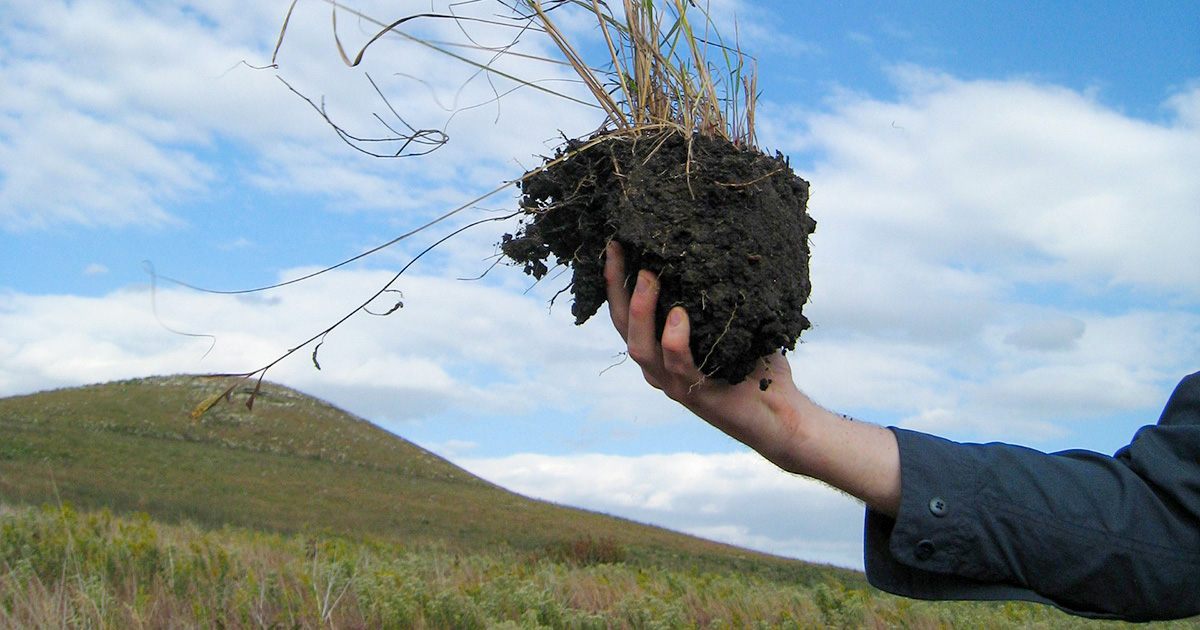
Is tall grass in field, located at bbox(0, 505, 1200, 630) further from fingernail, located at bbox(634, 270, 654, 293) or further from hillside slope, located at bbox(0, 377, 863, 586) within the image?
hillside slope, located at bbox(0, 377, 863, 586)

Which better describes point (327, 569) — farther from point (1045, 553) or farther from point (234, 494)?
point (234, 494)

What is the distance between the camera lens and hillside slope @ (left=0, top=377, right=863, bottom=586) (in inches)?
806

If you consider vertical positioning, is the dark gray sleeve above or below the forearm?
below

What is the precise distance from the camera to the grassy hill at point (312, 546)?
352 centimetres

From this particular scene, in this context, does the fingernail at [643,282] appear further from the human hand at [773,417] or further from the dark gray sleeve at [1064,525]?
the dark gray sleeve at [1064,525]

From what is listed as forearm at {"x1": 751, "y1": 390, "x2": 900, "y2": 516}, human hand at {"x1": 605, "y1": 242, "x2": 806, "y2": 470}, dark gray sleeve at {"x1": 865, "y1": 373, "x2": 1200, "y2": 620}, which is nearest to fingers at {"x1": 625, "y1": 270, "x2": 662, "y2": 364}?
human hand at {"x1": 605, "y1": 242, "x2": 806, "y2": 470}

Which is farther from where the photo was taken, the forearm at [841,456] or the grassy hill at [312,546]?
the grassy hill at [312,546]

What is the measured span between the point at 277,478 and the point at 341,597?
93.5ft

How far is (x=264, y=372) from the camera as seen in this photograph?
2.21 metres

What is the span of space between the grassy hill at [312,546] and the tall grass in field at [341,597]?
14 millimetres

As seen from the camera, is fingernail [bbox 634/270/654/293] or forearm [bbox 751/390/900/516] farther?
fingernail [bbox 634/270/654/293]

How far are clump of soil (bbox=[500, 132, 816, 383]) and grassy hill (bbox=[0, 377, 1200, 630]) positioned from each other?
1.59 m

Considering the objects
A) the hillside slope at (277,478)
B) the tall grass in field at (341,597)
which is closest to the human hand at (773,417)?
the tall grass in field at (341,597)

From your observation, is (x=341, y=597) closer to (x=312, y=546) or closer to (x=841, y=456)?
(x=312, y=546)
